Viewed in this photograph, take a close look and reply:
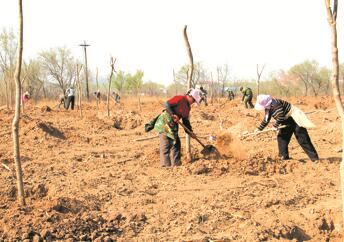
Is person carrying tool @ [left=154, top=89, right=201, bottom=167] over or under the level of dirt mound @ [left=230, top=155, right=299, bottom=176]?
over

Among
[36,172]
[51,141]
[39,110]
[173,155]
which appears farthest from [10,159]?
[39,110]

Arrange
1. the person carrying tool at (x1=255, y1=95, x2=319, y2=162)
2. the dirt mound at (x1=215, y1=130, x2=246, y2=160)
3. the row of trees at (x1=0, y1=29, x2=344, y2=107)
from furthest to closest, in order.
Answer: the row of trees at (x1=0, y1=29, x2=344, y2=107) < the dirt mound at (x1=215, y1=130, x2=246, y2=160) < the person carrying tool at (x1=255, y1=95, x2=319, y2=162)

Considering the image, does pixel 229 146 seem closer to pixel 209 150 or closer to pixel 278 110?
pixel 209 150

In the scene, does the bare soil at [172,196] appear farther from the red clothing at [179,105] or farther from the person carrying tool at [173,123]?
the red clothing at [179,105]

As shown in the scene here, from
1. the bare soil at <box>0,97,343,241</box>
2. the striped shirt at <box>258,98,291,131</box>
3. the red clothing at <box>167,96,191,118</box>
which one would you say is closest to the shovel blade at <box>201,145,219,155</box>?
the bare soil at <box>0,97,343,241</box>

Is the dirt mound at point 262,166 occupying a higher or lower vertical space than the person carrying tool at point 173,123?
lower

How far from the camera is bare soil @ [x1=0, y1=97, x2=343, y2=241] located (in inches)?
165

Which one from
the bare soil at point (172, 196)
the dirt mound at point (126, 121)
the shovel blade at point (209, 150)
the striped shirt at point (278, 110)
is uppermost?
the striped shirt at point (278, 110)

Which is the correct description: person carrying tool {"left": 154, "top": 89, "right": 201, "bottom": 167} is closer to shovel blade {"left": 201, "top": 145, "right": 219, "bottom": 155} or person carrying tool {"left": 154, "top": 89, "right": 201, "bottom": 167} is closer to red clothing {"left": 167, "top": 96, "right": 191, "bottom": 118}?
red clothing {"left": 167, "top": 96, "right": 191, "bottom": 118}

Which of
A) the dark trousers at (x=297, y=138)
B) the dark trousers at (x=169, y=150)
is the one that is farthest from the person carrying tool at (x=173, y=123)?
the dark trousers at (x=297, y=138)

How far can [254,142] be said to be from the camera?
10117 mm

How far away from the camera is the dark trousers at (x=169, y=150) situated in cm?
698

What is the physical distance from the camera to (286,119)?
722 centimetres

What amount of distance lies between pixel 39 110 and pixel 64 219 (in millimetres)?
15291
